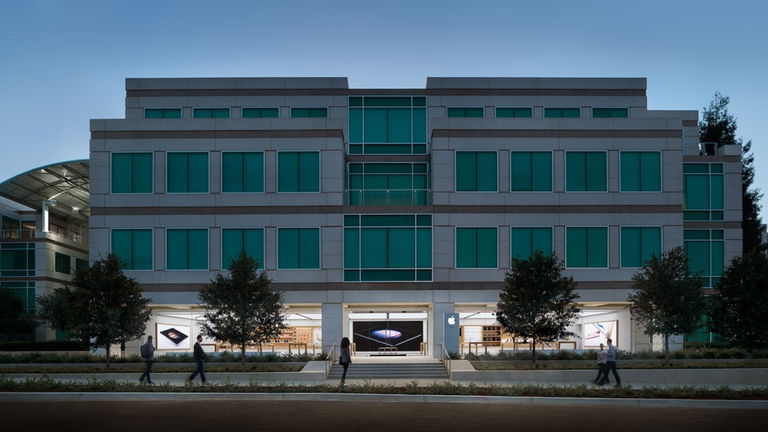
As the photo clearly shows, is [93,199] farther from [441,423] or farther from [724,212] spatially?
[724,212]

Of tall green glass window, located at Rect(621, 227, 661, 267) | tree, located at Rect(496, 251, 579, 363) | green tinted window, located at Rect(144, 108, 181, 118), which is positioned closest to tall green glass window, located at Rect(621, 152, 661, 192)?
tall green glass window, located at Rect(621, 227, 661, 267)

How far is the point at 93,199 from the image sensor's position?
44281 millimetres

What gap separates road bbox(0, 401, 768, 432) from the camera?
19906 mm

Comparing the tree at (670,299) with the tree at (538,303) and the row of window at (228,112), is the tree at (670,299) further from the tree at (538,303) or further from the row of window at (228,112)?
the row of window at (228,112)

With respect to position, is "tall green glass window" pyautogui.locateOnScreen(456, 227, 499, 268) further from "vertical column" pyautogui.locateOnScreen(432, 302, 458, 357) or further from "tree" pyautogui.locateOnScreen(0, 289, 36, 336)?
"tree" pyautogui.locateOnScreen(0, 289, 36, 336)

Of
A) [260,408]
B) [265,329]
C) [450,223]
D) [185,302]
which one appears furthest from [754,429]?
[185,302]

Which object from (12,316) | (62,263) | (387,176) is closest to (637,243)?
(387,176)

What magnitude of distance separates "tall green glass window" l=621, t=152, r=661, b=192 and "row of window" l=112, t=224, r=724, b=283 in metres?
2.31

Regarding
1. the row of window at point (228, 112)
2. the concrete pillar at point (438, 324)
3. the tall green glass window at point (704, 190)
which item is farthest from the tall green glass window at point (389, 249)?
the tall green glass window at point (704, 190)

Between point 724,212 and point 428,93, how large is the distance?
19.1m

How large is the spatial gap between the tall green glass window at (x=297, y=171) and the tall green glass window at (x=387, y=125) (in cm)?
727

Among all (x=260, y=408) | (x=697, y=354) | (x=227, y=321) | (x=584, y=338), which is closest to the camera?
(x=260, y=408)

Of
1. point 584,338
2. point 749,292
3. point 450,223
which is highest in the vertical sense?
point 450,223

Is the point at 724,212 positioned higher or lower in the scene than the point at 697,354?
higher
